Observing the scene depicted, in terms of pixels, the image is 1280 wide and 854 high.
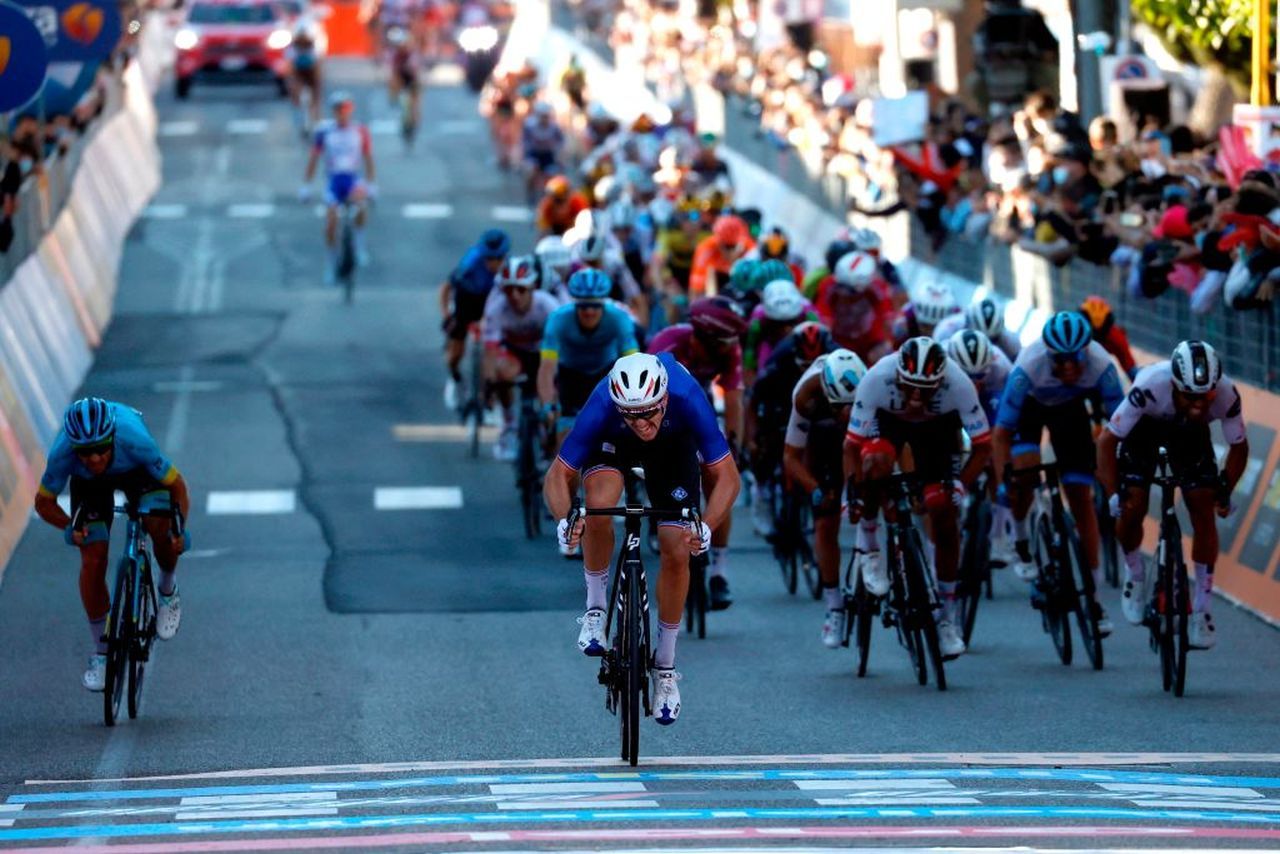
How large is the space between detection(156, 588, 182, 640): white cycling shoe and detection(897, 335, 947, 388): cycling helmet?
12.0 feet

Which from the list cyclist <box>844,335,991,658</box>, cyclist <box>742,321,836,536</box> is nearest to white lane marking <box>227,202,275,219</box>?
cyclist <box>742,321,836,536</box>

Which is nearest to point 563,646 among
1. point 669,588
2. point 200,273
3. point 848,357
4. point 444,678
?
point 444,678

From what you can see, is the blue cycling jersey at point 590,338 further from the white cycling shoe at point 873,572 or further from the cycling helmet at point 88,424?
the cycling helmet at point 88,424

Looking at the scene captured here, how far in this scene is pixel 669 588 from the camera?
481 inches

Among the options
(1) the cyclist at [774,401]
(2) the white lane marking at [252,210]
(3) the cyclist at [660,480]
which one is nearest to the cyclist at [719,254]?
(1) the cyclist at [774,401]

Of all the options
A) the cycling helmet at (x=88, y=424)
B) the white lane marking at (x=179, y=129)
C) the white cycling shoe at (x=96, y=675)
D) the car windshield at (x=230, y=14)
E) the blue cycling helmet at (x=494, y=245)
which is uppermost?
the cycling helmet at (x=88, y=424)

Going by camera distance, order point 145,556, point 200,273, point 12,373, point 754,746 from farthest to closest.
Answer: point 200,273, point 12,373, point 145,556, point 754,746

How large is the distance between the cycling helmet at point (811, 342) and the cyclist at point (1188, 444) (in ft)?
8.62

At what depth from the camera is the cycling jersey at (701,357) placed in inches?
659

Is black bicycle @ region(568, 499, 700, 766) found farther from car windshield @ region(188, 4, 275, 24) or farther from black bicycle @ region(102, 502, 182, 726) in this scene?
car windshield @ region(188, 4, 275, 24)

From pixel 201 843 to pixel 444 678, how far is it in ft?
16.2

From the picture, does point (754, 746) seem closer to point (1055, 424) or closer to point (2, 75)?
point (1055, 424)

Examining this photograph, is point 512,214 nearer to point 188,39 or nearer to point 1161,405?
point 188,39

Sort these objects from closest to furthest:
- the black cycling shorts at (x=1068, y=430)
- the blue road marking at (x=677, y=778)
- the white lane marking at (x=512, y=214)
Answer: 1. the blue road marking at (x=677, y=778)
2. the black cycling shorts at (x=1068, y=430)
3. the white lane marking at (x=512, y=214)
